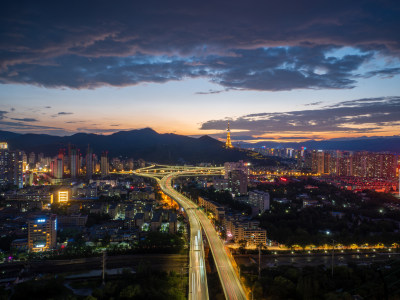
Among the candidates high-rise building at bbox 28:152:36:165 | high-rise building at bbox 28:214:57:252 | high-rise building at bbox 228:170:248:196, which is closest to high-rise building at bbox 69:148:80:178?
high-rise building at bbox 28:152:36:165

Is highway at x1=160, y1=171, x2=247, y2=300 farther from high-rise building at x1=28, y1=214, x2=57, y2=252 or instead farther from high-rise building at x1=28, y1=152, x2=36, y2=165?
high-rise building at x1=28, y1=152, x2=36, y2=165

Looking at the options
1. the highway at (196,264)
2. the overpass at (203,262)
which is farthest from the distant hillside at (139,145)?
the highway at (196,264)

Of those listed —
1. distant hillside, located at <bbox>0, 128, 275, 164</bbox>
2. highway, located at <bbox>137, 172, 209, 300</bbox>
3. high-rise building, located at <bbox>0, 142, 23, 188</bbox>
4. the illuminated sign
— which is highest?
Answer: distant hillside, located at <bbox>0, 128, 275, 164</bbox>

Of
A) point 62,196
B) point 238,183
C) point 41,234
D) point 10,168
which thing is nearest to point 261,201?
point 238,183

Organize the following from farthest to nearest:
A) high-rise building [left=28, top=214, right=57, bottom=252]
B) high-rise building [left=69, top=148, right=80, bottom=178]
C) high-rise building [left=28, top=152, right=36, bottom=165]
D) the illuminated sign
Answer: high-rise building [left=28, top=152, right=36, bottom=165]
high-rise building [left=69, top=148, right=80, bottom=178]
the illuminated sign
high-rise building [left=28, top=214, right=57, bottom=252]

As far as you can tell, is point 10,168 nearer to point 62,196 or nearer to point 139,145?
point 62,196

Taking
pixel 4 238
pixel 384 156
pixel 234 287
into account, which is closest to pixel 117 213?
Answer: pixel 4 238
